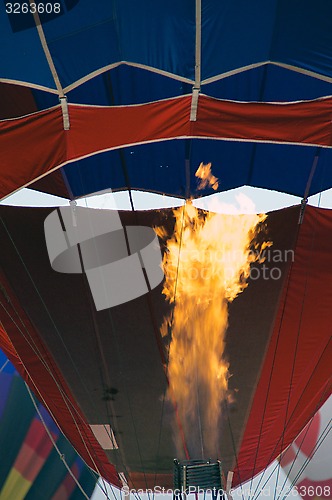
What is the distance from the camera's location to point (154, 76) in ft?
21.7

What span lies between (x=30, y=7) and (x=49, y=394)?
182 inches

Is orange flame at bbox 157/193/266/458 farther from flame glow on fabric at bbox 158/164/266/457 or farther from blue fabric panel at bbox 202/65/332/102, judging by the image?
blue fabric panel at bbox 202/65/332/102

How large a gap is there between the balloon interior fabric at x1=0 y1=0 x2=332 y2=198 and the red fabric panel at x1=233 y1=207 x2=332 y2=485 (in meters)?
2.22

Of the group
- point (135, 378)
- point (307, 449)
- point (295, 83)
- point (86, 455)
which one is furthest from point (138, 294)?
point (307, 449)

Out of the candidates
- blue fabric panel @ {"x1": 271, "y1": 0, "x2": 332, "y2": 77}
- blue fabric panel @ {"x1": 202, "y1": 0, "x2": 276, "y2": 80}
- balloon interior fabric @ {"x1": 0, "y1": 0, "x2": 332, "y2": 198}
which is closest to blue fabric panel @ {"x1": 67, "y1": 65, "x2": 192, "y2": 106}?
balloon interior fabric @ {"x1": 0, "y1": 0, "x2": 332, "y2": 198}

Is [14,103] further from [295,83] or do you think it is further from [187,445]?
[187,445]

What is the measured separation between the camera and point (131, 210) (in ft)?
28.1

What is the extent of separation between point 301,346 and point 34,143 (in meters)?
3.98

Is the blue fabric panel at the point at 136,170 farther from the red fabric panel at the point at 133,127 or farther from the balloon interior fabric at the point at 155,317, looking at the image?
the red fabric panel at the point at 133,127

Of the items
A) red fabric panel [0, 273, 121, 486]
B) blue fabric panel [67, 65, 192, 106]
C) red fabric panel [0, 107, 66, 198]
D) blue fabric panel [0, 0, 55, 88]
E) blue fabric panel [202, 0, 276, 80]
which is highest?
blue fabric panel [67, 65, 192, 106]

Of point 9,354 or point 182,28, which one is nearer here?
point 182,28

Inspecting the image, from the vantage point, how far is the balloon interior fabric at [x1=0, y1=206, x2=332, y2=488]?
314 inches

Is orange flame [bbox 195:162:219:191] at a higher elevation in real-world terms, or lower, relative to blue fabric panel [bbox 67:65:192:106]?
higher

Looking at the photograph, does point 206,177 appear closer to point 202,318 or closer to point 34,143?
point 202,318
